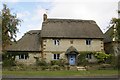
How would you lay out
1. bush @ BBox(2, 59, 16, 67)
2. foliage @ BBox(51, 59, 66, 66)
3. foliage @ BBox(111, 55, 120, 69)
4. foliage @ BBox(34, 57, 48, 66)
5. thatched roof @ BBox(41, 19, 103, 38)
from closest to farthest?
→ 1. foliage @ BBox(111, 55, 120, 69)
2. bush @ BBox(2, 59, 16, 67)
3. foliage @ BBox(34, 57, 48, 66)
4. foliage @ BBox(51, 59, 66, 66)
5. thatched roof @ BBox(41, 19, 103, 38)

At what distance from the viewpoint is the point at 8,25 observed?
46.8 metres

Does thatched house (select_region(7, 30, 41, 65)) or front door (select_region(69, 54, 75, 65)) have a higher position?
thatched house (select_region(7, 30, 41, 65))

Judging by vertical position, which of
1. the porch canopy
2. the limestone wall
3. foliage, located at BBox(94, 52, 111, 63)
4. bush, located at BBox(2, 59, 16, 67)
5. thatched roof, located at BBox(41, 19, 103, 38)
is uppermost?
thatched roof, located at BBox(41, 19, 103, 38)

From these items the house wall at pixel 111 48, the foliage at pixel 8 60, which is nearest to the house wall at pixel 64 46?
the house wall at pixel 111 48

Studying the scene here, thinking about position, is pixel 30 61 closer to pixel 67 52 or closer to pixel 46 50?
pixel 46 50

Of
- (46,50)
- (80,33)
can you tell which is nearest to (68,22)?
(80,33)

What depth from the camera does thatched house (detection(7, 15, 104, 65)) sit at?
52469mm

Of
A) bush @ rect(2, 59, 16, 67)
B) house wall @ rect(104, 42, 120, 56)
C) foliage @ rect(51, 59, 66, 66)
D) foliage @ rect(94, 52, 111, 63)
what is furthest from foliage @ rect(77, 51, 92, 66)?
bush @ rect(2, 59, 16, 67)

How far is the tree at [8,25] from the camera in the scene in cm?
4522

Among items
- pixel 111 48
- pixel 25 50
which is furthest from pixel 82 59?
pixel 25 50

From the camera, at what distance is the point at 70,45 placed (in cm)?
5309

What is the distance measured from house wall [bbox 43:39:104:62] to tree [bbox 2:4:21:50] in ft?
22.4

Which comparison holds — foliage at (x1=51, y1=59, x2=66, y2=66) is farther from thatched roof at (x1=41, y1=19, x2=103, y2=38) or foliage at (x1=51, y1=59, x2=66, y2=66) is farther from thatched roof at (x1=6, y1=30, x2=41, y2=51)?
thatched roof at (x1=41, y1=19, x2=103, y2=38)

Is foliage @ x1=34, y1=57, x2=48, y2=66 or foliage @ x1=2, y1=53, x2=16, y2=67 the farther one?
foliage @ x1=34, y1=57, x2=48, y2=66
